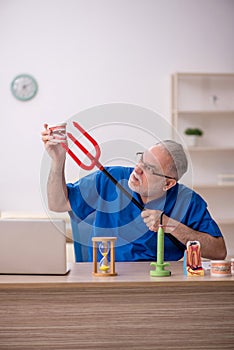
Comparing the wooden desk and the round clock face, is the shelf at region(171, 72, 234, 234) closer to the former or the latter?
the round clock face

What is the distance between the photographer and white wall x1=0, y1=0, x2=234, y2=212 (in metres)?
5.69

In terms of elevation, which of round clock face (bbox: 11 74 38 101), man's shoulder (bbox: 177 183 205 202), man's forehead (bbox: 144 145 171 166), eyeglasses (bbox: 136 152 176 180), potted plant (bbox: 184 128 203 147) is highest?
round clock face (bbox: 11 74 38 101)

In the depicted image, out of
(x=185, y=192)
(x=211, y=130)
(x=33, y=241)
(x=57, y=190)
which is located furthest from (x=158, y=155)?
(x=211, y=130)

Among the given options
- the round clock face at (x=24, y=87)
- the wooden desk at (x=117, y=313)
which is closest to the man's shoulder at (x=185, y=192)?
the wooden desk at (x=117, y=313)

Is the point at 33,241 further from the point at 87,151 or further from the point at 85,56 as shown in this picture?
the point at 85,56

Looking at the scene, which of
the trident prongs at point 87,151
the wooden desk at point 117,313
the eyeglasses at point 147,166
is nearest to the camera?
the wooden desk at point 117,313

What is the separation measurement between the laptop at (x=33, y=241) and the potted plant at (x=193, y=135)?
143 inches

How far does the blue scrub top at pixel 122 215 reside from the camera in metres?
2.68

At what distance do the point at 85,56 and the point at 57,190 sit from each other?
326 cm

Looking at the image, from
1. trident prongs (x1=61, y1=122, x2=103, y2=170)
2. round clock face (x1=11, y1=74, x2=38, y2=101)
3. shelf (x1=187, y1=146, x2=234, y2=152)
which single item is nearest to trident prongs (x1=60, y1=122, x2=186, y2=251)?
trident prongs (x1=61, y1=122, x2=103, y2=170)

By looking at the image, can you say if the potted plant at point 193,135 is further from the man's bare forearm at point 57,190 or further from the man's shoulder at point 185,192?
the man's bare forearm at point 57,190

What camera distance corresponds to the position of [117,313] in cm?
213

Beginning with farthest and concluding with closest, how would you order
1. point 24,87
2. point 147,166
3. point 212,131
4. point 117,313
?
point 212,131 < point 24,87 < point 147,166 < point 117,313

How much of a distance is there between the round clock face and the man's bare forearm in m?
3.10
